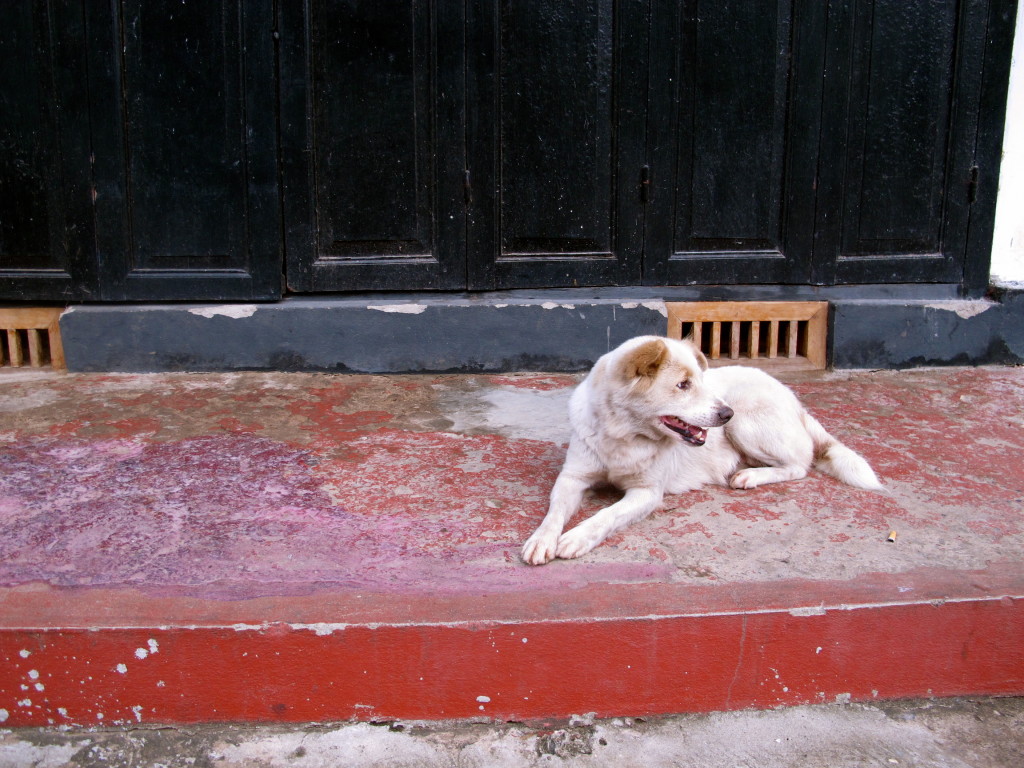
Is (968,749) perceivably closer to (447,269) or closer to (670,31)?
(447,269)

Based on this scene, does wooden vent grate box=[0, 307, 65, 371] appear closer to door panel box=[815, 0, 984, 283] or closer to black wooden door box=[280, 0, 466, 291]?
black wooden door box=[280, 0, 466, 291]

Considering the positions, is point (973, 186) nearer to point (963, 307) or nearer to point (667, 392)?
point (963, 307)

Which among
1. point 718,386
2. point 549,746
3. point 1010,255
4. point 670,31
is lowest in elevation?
point 549,746

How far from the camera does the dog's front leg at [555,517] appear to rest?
9.30 ft

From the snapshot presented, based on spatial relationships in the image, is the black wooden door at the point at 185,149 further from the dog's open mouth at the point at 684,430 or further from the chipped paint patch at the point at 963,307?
the chipped paint patch at the point at 963,307

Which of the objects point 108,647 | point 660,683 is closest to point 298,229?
point 108,647

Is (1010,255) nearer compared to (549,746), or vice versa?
(549,746)

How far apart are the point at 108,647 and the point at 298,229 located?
2.90m

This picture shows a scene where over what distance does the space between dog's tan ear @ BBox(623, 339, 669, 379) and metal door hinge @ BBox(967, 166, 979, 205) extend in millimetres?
3061

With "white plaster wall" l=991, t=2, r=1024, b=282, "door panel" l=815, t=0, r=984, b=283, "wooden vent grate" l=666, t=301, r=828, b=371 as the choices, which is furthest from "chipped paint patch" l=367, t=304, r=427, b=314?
"white plaster wall" l=991, t=2, r=1024, b=282

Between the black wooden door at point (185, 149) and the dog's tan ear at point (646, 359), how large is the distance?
259 centimetres

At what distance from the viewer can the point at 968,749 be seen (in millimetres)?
2531

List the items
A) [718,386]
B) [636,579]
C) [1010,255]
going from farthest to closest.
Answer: [1010,255]
[718,386]
[636,579]

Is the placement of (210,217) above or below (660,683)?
above
